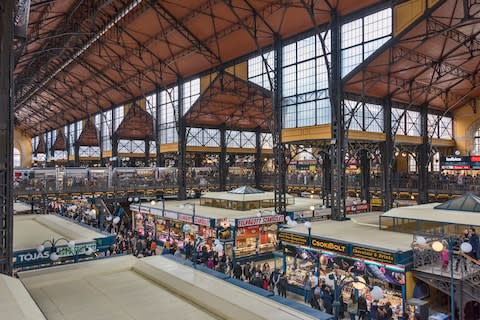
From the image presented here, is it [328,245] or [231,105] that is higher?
[231,105]

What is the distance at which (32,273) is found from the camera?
29.5 feet

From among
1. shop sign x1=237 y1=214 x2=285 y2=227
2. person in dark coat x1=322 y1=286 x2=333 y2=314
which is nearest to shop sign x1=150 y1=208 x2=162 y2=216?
→ shop sign x1=237 y1=214 x2=285 y2=227

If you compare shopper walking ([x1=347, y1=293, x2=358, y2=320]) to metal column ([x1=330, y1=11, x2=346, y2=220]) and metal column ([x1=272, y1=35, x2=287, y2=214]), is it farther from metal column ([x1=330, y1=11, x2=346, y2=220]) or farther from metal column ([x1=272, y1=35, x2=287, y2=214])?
metal column ([x1=272, y1=35, x2=287, y2=214])

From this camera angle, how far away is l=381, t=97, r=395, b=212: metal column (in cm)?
2589

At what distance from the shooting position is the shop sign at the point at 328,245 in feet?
48.4

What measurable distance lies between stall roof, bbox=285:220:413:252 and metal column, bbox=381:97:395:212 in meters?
7.70

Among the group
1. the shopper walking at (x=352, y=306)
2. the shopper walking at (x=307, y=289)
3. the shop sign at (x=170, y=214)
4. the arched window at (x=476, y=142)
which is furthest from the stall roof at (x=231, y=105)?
the arched window at (x=476, y=142)

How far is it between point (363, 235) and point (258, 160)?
29.6 meters

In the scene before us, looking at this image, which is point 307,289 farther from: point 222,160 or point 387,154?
point 222,160

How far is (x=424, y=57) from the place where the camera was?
2358 cm

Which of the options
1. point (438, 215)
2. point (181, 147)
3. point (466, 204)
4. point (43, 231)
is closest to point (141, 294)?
point (43, 231)

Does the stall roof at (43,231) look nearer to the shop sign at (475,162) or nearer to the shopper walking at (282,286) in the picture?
the shopper walking at (282,286)

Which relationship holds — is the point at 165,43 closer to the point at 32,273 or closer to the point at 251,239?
the point at 251,239

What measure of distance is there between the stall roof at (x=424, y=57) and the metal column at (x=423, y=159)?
98.7 inches
